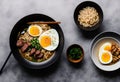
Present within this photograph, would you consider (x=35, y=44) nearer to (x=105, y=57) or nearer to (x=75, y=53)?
(x=75, y=53)

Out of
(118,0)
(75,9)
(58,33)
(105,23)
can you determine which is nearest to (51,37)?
(58,33)

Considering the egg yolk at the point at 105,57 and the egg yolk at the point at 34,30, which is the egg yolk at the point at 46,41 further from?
the egg yolk at the point at 105,57

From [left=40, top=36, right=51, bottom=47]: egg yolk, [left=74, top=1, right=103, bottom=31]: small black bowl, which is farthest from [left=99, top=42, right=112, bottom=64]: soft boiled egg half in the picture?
[left=40, top=36, right=51, bottom=47]: egg yolk

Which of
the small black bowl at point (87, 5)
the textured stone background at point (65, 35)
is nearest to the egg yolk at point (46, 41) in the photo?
the textured stone background at point (65, 35)

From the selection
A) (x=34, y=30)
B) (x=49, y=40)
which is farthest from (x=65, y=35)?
(x=34, y=30)

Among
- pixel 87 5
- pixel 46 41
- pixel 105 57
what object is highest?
pixel 87 5

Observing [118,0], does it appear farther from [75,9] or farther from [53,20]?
[53,20]

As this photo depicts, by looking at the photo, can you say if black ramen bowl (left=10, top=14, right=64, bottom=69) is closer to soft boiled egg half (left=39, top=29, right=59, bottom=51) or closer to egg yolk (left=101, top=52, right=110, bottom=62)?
soft boiled egg half (left=39, top=29, right=59, bottom=51)
